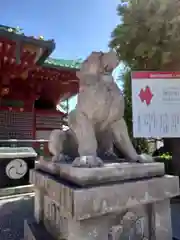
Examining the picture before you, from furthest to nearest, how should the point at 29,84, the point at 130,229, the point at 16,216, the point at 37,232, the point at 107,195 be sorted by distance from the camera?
the point at 29,84 < the point at 16,216 < the point at 37,232 < the point at 130,229 < the point at 107,195

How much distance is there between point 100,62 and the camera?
1.37m

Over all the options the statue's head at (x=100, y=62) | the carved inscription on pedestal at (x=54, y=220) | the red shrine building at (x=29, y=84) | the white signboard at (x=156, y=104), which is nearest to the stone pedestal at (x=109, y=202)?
the carved inscription on pedestal at (x=54, y=220)

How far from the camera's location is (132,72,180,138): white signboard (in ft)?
8.51

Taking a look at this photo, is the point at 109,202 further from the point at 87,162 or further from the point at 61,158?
the point at 61,158

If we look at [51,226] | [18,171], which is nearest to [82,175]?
[51,226]

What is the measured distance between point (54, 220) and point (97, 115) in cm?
72

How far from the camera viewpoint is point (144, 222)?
1.26 metres

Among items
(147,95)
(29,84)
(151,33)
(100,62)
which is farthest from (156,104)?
(29,84)

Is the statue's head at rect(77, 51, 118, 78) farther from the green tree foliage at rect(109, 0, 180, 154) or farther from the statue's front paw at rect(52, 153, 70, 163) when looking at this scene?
the green tree foliage at rect(109, 0, 180, 154)

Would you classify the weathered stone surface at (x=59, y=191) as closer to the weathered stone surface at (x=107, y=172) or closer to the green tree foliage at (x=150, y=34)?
the weathered stone surface at (x=107, y=172)

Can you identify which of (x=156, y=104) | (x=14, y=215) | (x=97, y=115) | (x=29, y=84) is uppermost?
(x=29, y=84)

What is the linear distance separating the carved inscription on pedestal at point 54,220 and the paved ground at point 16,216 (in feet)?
1.96

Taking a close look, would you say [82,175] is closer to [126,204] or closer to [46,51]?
[126,204]

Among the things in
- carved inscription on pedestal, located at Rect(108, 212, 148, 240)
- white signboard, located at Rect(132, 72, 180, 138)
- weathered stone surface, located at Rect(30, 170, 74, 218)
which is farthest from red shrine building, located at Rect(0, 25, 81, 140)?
carved inscription on pedestal, located at Rect(108, 212, 148, 240)
